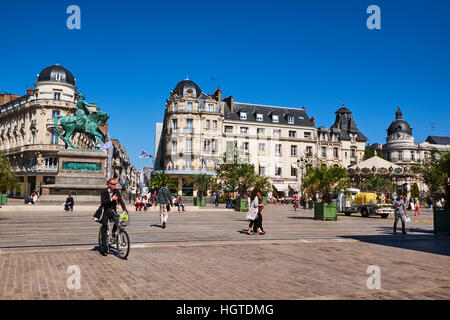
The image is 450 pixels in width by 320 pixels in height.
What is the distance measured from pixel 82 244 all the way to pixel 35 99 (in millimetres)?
49697

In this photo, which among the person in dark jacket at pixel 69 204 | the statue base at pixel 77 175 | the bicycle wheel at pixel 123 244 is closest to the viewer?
the bicycle wheel at pixel 123 244

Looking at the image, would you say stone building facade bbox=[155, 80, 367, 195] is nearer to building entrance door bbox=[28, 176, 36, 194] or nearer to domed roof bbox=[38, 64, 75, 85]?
domed roof bbox=[38, 64, 75, 85]

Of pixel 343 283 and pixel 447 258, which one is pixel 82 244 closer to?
pixel 343 283

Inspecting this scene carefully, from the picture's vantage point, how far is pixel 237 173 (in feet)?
99.8

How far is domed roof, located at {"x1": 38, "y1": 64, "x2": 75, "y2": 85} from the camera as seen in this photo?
53.4m

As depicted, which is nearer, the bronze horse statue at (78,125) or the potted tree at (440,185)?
the potted tree at (440,185)

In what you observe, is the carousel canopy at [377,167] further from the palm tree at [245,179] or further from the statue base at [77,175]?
the statue base at [77,175]

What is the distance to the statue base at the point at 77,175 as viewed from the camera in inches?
1090

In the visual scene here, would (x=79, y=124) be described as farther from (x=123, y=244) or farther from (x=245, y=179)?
(x=123, y=244)

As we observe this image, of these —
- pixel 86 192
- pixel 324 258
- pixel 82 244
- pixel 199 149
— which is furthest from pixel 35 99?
pixel 324 258

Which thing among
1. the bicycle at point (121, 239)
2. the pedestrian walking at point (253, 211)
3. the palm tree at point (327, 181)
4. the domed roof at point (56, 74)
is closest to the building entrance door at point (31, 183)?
the domed roof at point (56, 74)

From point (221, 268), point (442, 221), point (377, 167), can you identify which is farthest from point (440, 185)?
point (377, 167)

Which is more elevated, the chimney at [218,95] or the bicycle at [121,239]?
the chimney at [218,95]

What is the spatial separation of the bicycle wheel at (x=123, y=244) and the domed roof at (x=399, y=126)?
88236 mm
